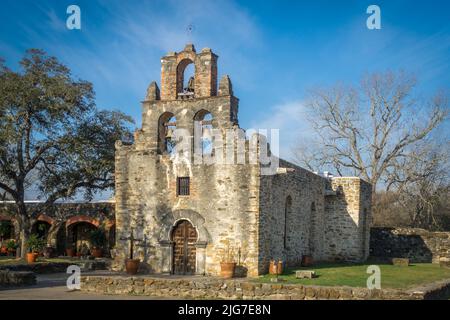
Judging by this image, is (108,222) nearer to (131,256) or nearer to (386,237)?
(131,256)

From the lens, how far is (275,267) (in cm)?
1964

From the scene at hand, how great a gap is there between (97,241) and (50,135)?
6842 mm

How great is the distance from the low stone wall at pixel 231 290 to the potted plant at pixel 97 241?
512 inches

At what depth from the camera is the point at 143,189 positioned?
21766mm

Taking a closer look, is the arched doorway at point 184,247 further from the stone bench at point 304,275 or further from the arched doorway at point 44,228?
the arched doorway at point 44,228

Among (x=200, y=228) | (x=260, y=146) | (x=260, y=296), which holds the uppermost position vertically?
(x=260, y=146)

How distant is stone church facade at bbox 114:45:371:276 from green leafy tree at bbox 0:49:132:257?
5791 mm

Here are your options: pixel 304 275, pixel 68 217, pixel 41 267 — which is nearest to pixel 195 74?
pixel 304 275

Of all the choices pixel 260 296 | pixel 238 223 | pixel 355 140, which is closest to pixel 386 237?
pixel 355 140

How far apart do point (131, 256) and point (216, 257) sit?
3.87 m

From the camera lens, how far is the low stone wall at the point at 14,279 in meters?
17.9

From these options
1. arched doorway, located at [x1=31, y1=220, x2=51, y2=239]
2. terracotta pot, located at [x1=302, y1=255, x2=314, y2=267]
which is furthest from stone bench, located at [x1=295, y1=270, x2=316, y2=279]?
arched doorway, located at [x1=31, y1=220, x2=51, y2=239]

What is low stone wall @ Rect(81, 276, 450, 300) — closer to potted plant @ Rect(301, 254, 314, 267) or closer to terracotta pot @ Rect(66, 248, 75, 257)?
potted plant @ Rect(301, 254, 314, 267)
